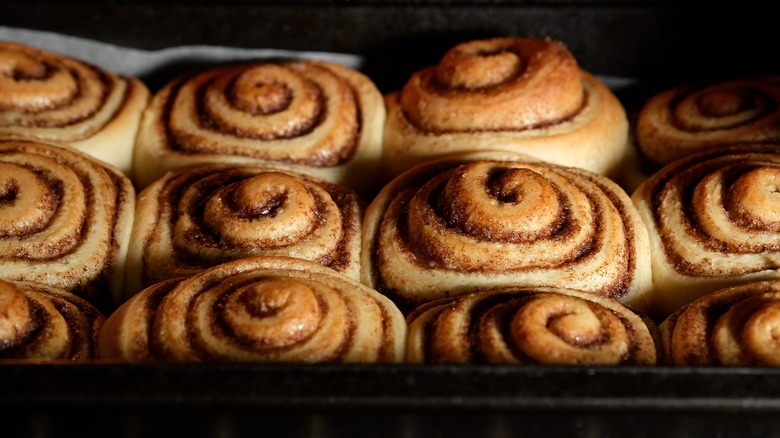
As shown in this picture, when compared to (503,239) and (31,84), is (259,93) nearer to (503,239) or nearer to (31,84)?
(31,84)

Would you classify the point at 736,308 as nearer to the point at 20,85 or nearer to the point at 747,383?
the point at 747,383

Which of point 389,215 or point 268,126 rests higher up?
point 268,126

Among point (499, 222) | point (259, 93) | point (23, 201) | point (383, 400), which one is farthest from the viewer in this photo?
point (259, 93)

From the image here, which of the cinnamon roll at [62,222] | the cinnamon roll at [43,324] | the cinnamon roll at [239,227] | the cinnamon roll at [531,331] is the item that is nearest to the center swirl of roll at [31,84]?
the cinnamon roll at [62,222]

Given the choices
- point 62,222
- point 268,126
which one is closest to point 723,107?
point 268,126

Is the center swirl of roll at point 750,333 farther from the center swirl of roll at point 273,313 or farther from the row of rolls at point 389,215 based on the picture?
the center swirl of roll at point 273,313

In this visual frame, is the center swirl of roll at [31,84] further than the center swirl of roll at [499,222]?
Yes

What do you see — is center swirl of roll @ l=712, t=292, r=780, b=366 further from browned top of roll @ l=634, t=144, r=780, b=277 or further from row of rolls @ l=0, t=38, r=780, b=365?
browned top of roll @ l=634, t=144, r=780, b=277
